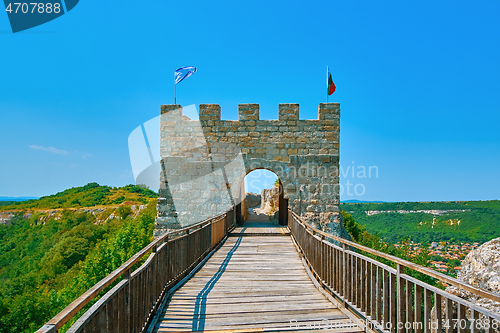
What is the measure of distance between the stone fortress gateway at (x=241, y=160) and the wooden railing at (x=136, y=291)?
245 inches

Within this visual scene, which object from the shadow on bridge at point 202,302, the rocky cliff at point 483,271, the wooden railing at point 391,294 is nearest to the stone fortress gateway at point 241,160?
the shadow on bridge at point 202,302

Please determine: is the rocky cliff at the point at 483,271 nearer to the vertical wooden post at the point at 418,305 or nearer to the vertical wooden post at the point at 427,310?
the vertical wooden post at the point at 418,305

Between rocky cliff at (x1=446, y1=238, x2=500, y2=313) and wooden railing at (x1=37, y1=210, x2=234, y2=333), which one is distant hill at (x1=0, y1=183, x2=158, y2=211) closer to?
wooden railing at (x1=37, y1=210, x2=234, y2=333)

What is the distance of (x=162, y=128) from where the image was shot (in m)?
13.1

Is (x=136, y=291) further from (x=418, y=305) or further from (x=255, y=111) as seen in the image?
(x=255, y=111)

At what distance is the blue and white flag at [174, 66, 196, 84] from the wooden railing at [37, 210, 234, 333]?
8.71m

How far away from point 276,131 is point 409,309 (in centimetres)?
1050

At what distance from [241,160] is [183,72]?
4751 millimetres

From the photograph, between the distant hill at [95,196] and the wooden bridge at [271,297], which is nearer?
the wooden bridge at [271,297]

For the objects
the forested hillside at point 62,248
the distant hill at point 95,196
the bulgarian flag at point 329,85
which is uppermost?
the bulgarian flag at point 329,85

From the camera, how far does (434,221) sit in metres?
37.3

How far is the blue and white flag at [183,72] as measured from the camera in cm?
1321

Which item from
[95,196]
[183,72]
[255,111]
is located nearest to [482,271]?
[255,111]

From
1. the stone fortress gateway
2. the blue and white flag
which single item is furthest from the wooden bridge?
the blue and white flag
